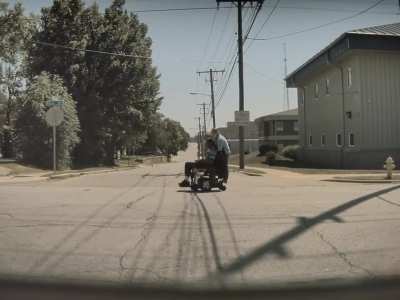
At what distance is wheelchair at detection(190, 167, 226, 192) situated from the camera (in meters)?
17.0

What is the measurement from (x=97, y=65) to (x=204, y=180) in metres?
37.8

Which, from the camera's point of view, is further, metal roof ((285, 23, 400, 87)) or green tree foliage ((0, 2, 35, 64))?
green tree foliage ((0, 2, 35, 64))

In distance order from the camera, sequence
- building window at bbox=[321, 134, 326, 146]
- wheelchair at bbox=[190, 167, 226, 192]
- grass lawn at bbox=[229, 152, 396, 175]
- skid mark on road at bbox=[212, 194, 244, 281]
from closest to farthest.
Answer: skid mark on road at bbox=[212, 194, 244, 281], wheelchair at bbox=[190, 167, 226, 192], grass lawn at bbox=[229, 152, 396, 175], building window at bbox=[321, 134, 326, 146]

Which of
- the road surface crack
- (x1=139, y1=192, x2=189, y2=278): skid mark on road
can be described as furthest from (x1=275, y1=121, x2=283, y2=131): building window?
the road surface crack

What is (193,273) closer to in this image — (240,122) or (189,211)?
(189,211)

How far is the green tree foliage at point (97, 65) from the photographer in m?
50.3

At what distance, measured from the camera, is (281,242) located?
839 centimetres

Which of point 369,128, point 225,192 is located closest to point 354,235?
point 225,192

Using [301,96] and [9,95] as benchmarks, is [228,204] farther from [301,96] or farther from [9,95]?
[9,95]

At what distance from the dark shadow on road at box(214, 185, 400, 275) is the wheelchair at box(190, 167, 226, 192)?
16.9ft

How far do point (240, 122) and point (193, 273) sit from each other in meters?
27.3

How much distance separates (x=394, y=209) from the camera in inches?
471

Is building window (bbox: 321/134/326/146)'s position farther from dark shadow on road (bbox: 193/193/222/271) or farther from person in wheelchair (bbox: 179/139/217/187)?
dark shadow on road (bbox: 193/193/222/271)

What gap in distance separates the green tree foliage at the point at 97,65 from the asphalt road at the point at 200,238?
38.0 m
